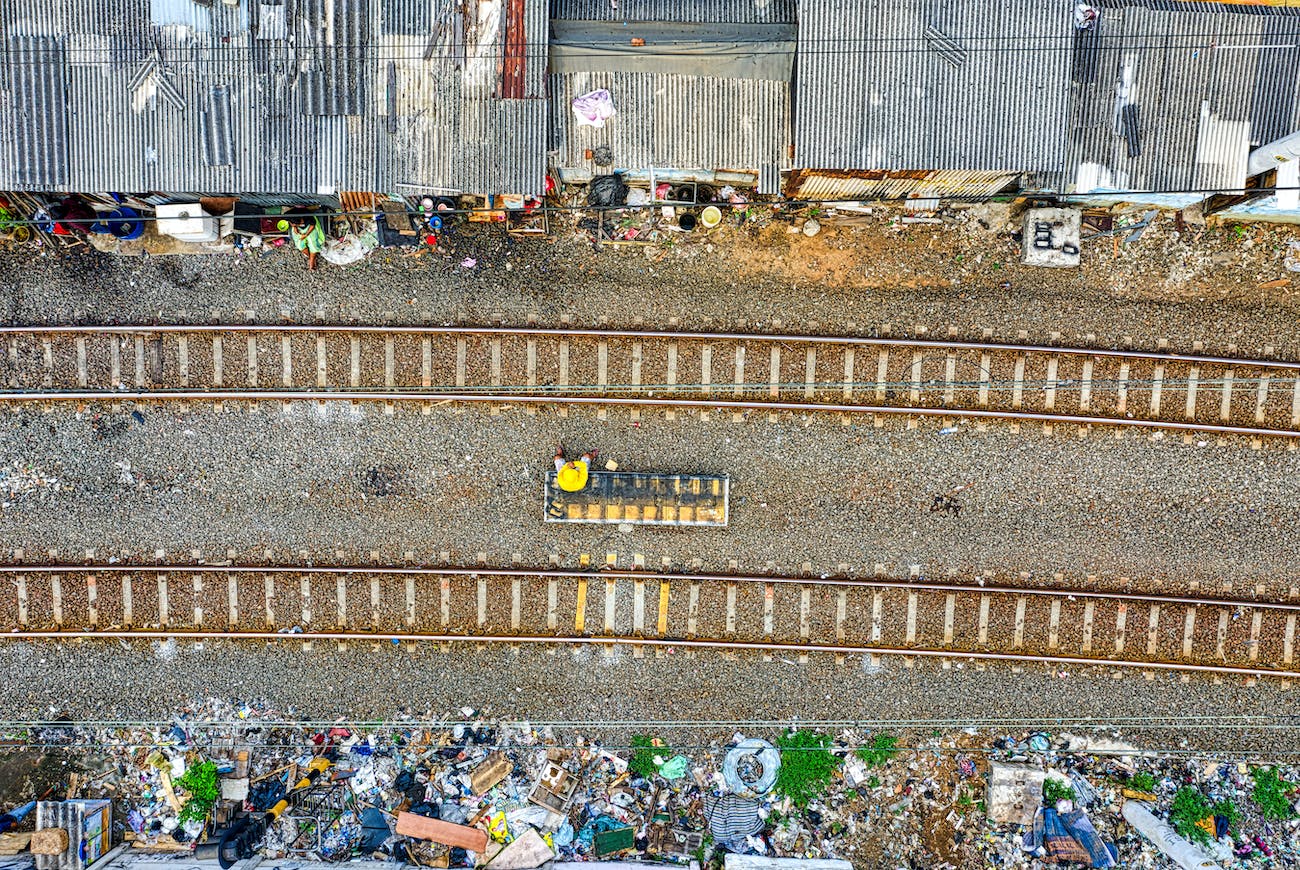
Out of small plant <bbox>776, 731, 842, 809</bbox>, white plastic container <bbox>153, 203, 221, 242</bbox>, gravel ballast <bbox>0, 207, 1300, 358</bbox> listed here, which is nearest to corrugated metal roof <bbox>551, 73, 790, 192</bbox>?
gravel ballast <bbox>0, 207, 1300, 358</bbox>

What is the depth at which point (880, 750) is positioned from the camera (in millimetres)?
11414

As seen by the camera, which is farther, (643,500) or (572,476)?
(643,500)

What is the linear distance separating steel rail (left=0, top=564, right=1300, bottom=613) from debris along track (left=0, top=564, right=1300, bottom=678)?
0.10 feet

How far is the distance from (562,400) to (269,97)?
19.6ft

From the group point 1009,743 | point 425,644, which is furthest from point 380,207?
point 1009,743

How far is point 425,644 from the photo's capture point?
11.5m

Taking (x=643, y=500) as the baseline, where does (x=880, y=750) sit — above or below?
below

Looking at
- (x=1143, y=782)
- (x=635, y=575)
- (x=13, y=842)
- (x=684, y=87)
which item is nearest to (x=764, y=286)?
(x=684, y=87)

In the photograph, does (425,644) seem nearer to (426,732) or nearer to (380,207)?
(426,732)

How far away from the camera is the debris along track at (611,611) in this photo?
1130 centimetres

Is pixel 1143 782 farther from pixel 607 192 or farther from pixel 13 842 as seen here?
pixel 13 842

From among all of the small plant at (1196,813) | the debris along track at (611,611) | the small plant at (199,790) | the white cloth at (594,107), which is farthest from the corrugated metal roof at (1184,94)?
the small plant at (199,790)

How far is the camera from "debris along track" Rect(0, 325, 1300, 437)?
36.7 ft

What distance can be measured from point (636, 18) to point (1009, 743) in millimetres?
12648
